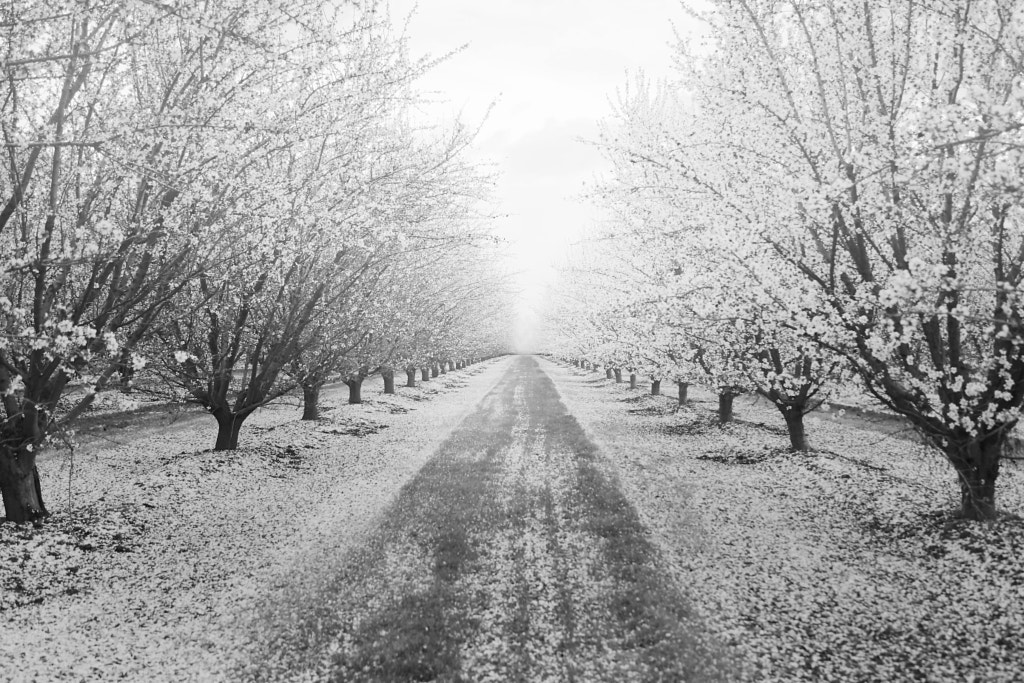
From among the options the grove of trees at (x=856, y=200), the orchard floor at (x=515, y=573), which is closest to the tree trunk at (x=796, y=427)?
the orchard floor at (x=515, y=573)

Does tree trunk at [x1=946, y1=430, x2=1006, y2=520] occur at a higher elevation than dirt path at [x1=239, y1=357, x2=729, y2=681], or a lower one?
higher

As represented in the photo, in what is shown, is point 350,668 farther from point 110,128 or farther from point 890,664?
point 110,128

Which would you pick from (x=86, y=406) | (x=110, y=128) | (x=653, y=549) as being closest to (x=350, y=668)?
(x=653, y=549)

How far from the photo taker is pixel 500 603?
715cm

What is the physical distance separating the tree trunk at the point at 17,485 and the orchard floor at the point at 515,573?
0.93 ft

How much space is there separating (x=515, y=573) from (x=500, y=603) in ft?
3.03

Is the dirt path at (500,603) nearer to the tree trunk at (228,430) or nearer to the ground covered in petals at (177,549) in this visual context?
the ground covered in petals at (177,549)

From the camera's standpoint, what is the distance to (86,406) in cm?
912

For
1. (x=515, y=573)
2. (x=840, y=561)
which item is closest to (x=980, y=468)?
(x=840, y=561)

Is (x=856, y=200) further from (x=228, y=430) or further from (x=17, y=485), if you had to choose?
(x=228, y=430)

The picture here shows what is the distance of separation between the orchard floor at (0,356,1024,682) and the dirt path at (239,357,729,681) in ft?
0.11

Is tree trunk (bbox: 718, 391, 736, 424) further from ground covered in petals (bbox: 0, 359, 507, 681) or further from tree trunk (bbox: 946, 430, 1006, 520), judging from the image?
tree trunk (bbox: 946, 430, 1006, 520)

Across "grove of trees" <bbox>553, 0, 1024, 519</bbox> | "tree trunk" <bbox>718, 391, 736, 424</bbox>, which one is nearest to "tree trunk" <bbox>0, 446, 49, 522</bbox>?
"grove of trees" <bbox>553, 0, 1024, 519</bbox>

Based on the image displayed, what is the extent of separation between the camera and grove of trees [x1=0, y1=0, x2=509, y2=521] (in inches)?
262
